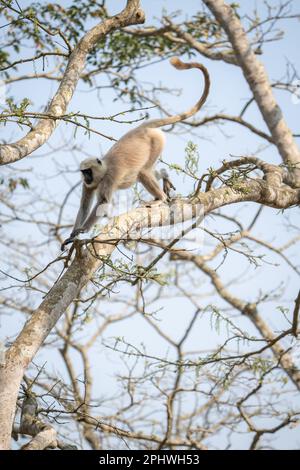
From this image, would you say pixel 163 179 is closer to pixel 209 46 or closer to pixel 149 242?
pixel 149 242

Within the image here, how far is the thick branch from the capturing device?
10.5 feet

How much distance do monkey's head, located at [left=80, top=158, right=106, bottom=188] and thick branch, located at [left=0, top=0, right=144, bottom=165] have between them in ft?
3.62

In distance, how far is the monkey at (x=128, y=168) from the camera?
488 cm

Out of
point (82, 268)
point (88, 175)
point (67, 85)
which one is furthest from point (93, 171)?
point (82, 268)

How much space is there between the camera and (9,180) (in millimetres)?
7059

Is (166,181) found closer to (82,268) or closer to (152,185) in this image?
(152,185)

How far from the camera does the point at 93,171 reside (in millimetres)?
5004

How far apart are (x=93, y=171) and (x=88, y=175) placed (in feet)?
0.16

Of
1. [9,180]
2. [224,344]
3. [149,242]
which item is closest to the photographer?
[149,242]

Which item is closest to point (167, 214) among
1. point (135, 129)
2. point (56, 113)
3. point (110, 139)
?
point (110, 139)

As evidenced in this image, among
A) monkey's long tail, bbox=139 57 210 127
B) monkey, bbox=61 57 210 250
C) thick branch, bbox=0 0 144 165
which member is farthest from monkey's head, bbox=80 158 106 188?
thick branch, bbox=0 0 144 165
